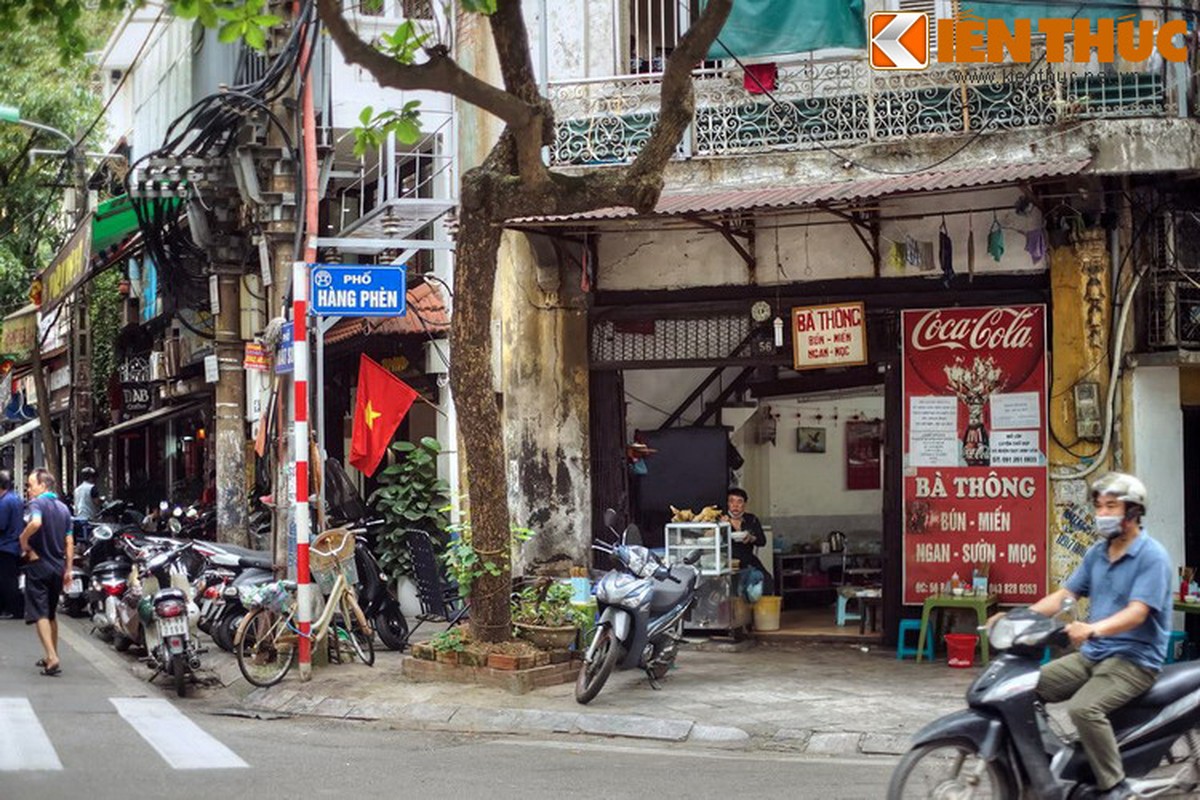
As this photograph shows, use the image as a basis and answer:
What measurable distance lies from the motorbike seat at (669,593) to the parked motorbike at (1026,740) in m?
5.18

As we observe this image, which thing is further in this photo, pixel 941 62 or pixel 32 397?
pixel 32 397

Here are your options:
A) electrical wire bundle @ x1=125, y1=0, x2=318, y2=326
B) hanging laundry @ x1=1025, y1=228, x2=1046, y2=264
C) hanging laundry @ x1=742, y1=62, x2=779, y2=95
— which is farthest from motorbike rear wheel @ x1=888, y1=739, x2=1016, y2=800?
hanging laundry @ x1=742, y1=62, x2=779, y2=95

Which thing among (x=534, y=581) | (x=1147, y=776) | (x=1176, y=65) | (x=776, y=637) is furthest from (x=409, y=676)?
(x=1176, y=65)

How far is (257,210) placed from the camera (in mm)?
16203

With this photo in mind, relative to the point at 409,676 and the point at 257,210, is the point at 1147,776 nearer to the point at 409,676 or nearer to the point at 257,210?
the point at 409,676

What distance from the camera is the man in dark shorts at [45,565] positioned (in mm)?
13000

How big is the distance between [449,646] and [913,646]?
432 cm

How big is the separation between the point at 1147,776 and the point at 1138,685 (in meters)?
0.43

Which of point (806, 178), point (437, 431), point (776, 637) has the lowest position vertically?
point (776, 637)

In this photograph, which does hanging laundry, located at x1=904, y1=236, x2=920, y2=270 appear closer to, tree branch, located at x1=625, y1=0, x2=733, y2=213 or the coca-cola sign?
the coca-cola sign

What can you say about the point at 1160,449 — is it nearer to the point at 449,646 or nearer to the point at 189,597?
the point at 449,646

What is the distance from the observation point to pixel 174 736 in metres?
10.0

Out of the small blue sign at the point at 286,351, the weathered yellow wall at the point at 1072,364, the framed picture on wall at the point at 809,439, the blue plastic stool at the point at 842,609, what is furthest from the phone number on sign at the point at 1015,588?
the small blue sign at the point at 286,351

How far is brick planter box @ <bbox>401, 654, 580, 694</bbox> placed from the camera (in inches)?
454
